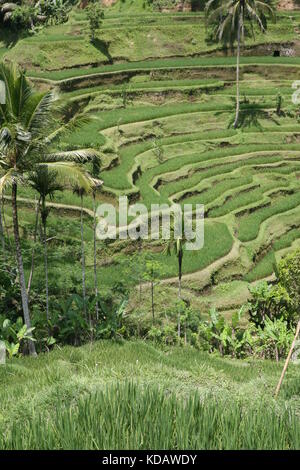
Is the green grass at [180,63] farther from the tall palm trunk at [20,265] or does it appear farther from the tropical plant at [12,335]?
the tall palm trunk at [20,265]

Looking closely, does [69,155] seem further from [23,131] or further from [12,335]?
[12,335]

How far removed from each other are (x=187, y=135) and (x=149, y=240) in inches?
519

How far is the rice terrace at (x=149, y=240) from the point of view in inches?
264

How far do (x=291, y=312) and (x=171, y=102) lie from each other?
2171cm

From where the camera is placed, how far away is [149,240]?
67.7 feet

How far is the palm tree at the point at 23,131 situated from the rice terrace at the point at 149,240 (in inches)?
1.5

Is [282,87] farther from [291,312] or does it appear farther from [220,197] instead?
[291,312]

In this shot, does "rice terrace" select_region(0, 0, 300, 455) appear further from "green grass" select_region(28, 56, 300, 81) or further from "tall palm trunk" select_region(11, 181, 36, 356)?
"green grass" select_region(28, 56, 300, 81)

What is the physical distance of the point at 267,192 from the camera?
26609 mm

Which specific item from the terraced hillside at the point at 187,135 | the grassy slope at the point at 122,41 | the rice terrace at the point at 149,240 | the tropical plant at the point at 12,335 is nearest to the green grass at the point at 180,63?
the terraced hillside at the point at 187,135

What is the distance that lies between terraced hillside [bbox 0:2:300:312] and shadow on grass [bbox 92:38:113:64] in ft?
0.56

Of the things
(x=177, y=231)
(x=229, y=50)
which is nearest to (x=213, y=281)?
(x=177, y=231)

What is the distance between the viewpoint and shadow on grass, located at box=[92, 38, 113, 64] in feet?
133

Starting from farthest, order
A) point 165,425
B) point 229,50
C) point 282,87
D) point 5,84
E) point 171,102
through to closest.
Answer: point 229,50
point 282,87
point 171,102
point 5,84
point 165,425
